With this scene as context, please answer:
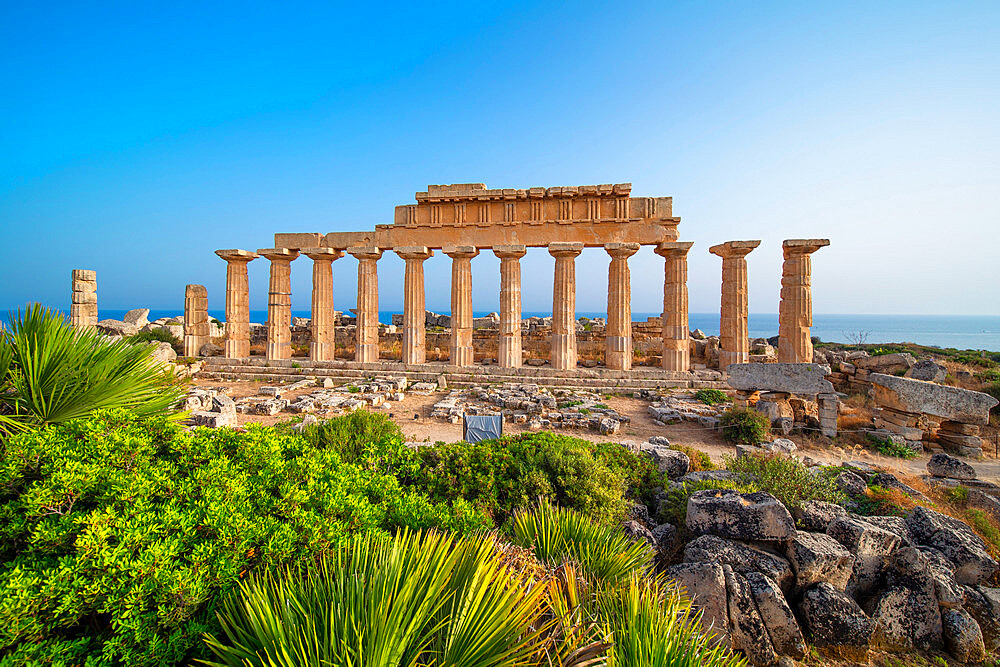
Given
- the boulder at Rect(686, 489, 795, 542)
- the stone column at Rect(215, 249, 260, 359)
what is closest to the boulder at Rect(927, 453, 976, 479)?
the boulder at Rect(686, 489, 795, 542)

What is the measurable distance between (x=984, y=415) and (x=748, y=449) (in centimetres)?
501

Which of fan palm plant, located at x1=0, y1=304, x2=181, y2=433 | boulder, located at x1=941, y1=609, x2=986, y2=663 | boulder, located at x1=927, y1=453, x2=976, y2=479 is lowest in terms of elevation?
boulder, located at x1=941, y1=609, x2=986, y2=663

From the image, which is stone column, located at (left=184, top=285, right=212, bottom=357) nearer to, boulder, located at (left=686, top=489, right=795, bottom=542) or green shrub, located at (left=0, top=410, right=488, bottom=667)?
green shrub, located at (left=0, top=410, right=488, bottom=667)

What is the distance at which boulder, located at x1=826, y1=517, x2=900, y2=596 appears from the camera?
4188 mm

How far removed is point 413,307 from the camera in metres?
17.8

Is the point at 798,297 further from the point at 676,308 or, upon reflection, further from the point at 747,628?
the point at 747,628

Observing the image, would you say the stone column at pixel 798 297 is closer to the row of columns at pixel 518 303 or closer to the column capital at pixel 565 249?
the row of columns at pixel 518 303

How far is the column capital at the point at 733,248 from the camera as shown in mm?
15906

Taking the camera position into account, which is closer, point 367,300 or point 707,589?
point 707,589

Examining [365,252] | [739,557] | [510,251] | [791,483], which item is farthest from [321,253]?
[739,557]

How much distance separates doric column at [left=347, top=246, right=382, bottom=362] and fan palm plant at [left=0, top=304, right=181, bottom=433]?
46.2 feet

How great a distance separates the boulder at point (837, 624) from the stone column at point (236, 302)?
20.5m

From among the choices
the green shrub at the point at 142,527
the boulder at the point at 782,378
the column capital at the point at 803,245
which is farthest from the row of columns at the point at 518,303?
the green shrub at the point at 142,527

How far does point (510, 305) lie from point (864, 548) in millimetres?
13479
